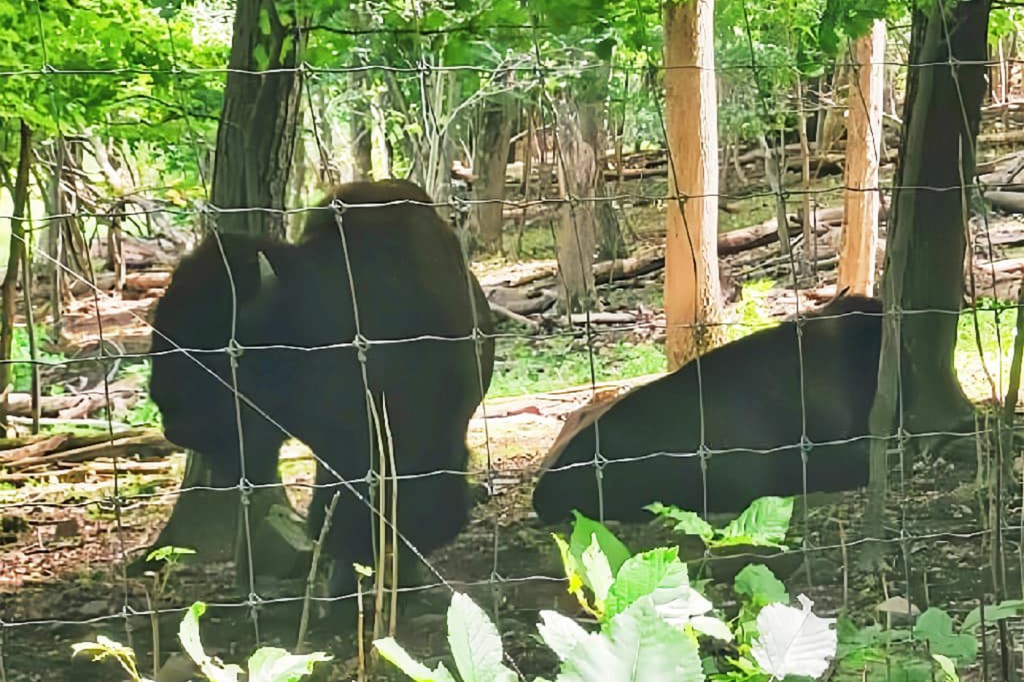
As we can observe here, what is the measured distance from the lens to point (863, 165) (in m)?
2.52

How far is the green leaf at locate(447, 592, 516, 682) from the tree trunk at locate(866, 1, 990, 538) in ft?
5.43

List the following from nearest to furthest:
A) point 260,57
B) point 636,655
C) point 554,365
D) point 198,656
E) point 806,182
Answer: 1. point 636,655
2. point 198,656
3. point 260,57
4. point 554,365
5. point 806,182

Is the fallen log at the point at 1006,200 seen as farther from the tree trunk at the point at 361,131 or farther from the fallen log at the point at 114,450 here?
the fallen log at the point at 114,450

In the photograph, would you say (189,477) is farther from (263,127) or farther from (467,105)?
(467,105)

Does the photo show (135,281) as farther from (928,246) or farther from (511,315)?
(928,246)

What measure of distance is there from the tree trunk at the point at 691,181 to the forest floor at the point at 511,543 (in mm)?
47

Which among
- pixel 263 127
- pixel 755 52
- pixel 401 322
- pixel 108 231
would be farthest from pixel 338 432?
pixel 755 52

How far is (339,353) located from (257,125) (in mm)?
491

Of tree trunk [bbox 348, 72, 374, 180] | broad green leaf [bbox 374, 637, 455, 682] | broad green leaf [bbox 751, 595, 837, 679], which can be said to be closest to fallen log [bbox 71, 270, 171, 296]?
tree trunk [bbox 348, 72, 374, 180]

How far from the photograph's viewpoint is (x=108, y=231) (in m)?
2.82

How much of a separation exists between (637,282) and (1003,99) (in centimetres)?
99

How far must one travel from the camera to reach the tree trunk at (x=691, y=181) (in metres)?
2.30

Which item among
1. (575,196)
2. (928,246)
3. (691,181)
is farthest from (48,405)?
(928,246)

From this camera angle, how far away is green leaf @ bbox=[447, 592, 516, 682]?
88 cm
